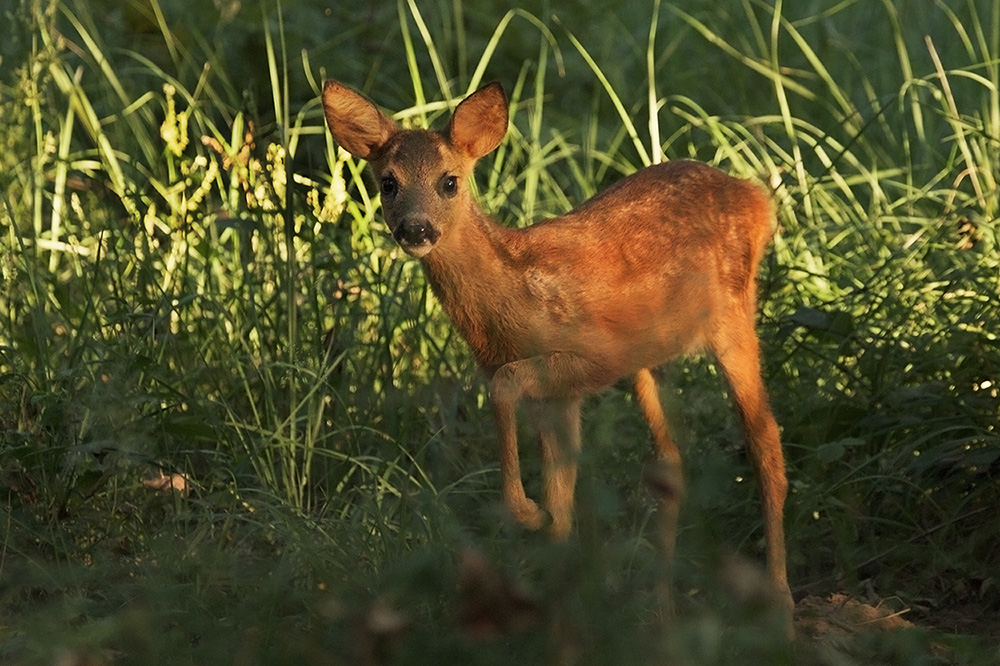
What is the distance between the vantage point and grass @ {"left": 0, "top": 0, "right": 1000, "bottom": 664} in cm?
297

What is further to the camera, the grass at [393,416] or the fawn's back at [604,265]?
the fawn's back at [604,265]

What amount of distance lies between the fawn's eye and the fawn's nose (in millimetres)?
246

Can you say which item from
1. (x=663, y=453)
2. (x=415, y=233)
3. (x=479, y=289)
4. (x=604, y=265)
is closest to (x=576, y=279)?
(x=604, y=265)

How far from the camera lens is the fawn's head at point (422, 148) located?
4.35m

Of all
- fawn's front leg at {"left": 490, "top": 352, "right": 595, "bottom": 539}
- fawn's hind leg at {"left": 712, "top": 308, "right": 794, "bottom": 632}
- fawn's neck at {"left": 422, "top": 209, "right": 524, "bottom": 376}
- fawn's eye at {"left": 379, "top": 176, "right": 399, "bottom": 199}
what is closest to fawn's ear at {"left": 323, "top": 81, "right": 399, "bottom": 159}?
fawn's eye at {"left": 379, "top": 176, "right": 399, "bottom": 199}

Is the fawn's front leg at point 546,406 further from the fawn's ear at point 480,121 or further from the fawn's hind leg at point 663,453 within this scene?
the fawn's ear at point 480,121

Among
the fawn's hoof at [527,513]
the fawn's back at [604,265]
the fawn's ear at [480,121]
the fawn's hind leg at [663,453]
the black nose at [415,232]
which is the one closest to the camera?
the fawn's hoof at [527,513]

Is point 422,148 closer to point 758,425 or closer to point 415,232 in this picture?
point 415,232

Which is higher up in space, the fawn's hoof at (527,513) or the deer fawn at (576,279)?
the deer fawn at (576,279)

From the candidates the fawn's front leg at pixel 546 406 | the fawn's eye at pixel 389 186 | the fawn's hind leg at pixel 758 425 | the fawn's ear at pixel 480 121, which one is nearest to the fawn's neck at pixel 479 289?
the fawn's front leg at pixel 546 406

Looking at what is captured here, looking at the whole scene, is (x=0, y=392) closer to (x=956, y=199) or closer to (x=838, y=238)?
(x=838, y=238)

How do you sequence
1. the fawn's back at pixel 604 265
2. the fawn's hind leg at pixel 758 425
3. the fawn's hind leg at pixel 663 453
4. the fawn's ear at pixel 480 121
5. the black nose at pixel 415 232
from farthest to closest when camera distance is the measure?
the fawn's ear at pixel 480 121, the fawn's hind leg at pixel 758 425, the fawn's back at pixel 604 265, the black nose at pixel 415 232, the fawn's hind leg at pixel 663 453

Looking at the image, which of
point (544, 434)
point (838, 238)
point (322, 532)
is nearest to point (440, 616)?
point (322, 532)

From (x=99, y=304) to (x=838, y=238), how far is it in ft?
8.73
